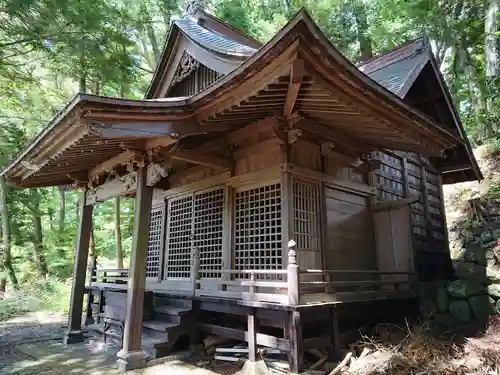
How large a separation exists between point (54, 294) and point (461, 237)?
13535 millimetres

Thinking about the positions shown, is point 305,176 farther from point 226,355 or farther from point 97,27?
point 97,27

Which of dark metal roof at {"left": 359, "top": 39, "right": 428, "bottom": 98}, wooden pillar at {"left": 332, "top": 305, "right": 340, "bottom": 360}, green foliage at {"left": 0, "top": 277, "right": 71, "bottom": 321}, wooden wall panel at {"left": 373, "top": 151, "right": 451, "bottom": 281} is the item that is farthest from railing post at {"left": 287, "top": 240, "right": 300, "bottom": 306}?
green foliage at {"left": 0, "top": 277, "right": 71, "bottom": 321}

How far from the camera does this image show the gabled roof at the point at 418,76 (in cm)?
802

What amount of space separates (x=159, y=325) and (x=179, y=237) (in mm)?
2272

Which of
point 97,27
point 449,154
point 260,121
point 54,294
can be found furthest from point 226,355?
point 54,294

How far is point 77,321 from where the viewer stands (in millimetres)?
7137

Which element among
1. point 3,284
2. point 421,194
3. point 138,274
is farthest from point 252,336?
point 3,284

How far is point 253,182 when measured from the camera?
6.19 m

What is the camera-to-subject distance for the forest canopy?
24.6 ft

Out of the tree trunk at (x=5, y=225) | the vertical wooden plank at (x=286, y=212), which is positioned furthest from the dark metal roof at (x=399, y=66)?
the tree trunk at (x=5, y=225)

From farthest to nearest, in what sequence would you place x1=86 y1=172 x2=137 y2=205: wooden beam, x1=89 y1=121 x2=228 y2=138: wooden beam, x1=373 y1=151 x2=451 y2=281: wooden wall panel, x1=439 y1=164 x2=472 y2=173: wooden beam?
x1=439 y1=164 x2=472 y2=173: wooden beam
x1=373 y1=151 x2=451 y2=281: wooden wall panel
x1=86 y1=172 x2=137 y2=205: wooden beam
x1=89 y1=121 x2=228 y2=138: wooden beam

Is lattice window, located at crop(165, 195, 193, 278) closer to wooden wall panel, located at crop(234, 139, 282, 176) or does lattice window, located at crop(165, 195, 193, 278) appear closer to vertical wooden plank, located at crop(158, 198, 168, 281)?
vertical wooden plank, located at crop(158, 198, 168, 281)

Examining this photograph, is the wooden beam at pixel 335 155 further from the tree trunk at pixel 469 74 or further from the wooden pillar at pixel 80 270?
the tree trunk at pixel 469 74

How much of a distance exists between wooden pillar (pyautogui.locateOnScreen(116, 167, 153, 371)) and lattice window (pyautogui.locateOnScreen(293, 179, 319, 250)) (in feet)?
7.46
